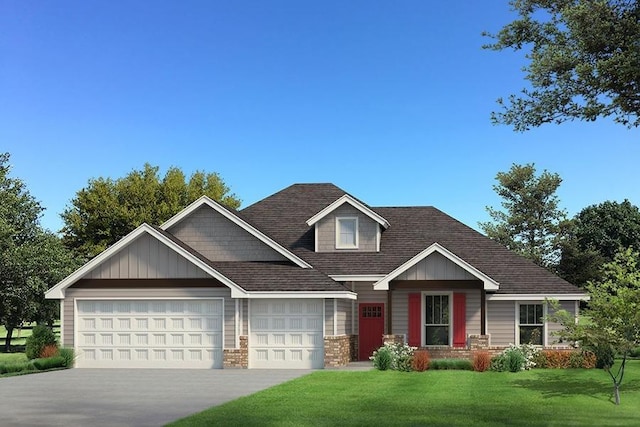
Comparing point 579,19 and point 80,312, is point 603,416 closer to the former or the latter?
point 579,19

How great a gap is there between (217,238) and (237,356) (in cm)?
555

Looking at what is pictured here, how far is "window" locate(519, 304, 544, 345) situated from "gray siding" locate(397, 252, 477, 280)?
3.67m

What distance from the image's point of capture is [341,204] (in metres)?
35.2

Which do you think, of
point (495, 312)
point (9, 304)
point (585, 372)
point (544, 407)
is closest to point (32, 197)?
point (9, 304)

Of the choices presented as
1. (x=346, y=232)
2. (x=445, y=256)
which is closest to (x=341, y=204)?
(x=346, y=232)

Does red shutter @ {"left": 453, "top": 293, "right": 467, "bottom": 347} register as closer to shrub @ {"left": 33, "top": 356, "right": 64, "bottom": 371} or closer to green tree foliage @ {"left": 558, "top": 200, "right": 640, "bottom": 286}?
shrub @ {"left": 33, "top": 356, "right": 64, "bottom": 371}

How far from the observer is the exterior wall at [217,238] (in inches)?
1330

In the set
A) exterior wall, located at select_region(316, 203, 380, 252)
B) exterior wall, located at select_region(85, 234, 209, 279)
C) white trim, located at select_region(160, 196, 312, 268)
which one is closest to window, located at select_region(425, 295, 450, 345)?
exterior wall, located at select_region(316, 203, 380, 252)

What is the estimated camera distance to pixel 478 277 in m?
30.9

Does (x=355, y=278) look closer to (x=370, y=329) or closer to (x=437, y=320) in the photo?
(x=370, y=329)

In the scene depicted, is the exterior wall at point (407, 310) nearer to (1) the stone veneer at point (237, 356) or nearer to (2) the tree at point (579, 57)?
(1) the stone veneer at point (237, 356)

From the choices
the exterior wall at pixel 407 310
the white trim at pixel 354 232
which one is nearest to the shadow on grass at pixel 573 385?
the exterior wall at pixel 407 310

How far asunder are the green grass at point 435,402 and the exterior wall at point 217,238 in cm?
782

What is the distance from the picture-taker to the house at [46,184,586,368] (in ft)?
101
